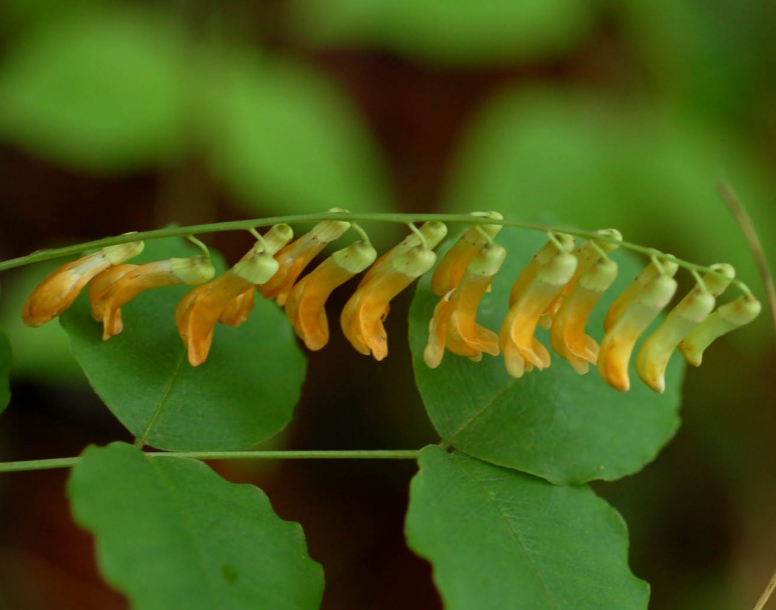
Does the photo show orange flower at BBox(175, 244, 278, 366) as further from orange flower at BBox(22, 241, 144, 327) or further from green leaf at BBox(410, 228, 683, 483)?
green leaf at BBox(410, 228, 683, 483)

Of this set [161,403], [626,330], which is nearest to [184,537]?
[161,403]

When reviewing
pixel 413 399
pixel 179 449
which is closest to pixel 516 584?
pixel 179 449

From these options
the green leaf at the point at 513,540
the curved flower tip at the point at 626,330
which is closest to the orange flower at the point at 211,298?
the green leaf at the point at 513,540

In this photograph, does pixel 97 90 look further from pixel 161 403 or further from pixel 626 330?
pixel 626 330

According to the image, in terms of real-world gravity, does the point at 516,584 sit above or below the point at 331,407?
above

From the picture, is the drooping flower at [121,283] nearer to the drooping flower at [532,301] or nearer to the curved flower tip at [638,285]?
the drooping flower at [532,301]

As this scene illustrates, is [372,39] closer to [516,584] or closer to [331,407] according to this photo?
[331,407]

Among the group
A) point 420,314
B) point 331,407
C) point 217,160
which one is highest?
point 420,314

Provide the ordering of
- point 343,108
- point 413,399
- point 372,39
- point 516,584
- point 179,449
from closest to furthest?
point 516,584 → point 179,449 → point 413,399 → point 343,108 → point 372,39
